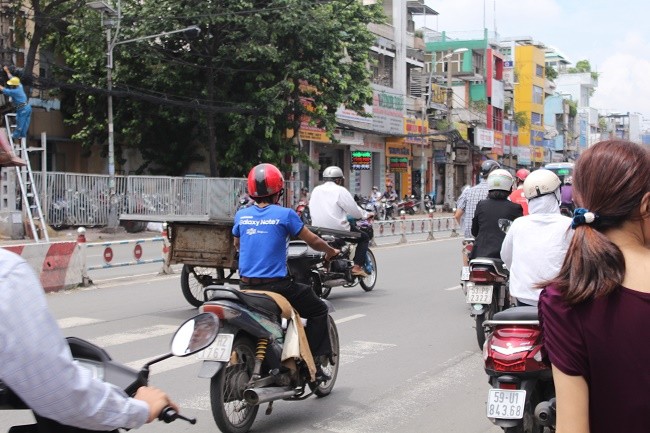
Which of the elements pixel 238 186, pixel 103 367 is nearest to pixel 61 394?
pixel 103 367

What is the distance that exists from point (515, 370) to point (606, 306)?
104 inches

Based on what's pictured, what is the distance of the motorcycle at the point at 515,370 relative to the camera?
463 cm

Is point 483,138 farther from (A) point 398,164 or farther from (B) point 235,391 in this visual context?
(B) point 235,391

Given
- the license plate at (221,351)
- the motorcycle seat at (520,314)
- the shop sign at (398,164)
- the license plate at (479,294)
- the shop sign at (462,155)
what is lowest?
the license plate at (479,294)

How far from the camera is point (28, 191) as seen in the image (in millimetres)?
22859

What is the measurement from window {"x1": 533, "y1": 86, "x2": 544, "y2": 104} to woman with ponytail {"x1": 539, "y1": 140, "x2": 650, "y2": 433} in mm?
78180

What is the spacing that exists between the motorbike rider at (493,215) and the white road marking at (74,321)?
4.62m

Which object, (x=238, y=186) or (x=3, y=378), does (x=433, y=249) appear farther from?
(x=3, y=378)

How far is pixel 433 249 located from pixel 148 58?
14.3 metres

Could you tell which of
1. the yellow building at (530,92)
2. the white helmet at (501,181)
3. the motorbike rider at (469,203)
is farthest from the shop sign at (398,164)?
the white helmet at (501,181)

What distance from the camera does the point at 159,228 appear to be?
2764cm

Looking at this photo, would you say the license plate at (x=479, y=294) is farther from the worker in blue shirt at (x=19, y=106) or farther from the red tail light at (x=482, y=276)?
the worker in blue shirt at (x=19, y=106)

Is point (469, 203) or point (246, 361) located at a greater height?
point (469, 203)

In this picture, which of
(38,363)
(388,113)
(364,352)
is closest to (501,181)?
(364,352)
